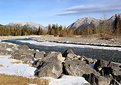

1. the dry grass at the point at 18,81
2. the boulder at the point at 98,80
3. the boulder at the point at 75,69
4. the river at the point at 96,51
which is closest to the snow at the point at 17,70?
the dry grass at the point at 18,81

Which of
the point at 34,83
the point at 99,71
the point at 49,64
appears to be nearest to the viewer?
the point at 34,83

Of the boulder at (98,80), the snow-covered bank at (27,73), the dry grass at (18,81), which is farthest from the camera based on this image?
the snow-covered bank at (27,73)

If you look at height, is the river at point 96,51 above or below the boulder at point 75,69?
below

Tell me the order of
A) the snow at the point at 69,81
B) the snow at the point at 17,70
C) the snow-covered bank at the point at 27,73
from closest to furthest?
→ the snow at the point at 69,81, the snow-covered bank at the point at 27,73, the snow at the point at 17,70

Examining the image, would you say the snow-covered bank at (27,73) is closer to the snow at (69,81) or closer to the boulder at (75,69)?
the snow at (69,81)

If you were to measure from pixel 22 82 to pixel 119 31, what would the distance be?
115287 mm

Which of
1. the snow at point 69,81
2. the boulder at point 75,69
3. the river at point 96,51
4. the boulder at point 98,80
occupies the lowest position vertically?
the river at point 96,51

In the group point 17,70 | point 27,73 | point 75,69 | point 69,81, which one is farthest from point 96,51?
point 69,81

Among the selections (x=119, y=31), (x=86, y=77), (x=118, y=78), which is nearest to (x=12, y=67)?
(x=86, y=77)

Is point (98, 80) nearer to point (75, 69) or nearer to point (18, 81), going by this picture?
point (75, 69)

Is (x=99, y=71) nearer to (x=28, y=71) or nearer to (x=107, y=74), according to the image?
(x=107, y=74)

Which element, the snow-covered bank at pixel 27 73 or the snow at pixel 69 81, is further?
the snow-covered bank at pixel 27 73

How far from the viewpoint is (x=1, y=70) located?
24.2 m

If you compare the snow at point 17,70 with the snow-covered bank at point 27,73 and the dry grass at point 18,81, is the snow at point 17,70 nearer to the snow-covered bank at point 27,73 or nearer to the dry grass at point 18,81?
the snow-covered bank at point 27,73
